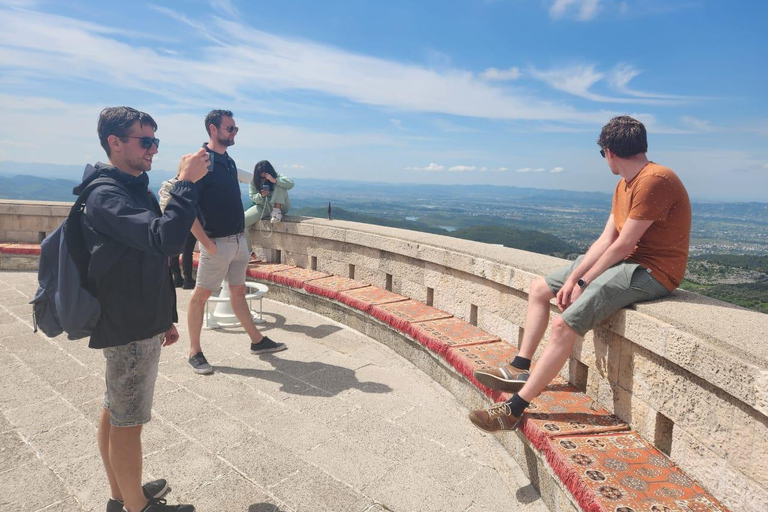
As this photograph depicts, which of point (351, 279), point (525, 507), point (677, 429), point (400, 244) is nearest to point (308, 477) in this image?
point (525, 507)

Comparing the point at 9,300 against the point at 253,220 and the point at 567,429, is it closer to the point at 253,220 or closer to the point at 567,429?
the point at 253,220

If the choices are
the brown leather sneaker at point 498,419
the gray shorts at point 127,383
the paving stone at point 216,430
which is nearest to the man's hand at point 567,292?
the brown leather sneaker at point 498,419

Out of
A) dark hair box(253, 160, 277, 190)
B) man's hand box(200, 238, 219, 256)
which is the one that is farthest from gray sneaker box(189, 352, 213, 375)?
dark hair box(253, 160, 277, 190)

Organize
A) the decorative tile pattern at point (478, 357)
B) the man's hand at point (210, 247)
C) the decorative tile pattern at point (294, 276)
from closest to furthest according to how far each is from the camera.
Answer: the decorative tile pattern at point (478, 357) < the man's hand at point (210, 247) < the decorative tile pattern at point (294, 276)

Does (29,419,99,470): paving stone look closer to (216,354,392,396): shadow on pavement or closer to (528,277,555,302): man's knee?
(216,354,392,396): shadow on pavement

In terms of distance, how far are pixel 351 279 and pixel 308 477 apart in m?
3.48

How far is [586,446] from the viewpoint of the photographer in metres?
2.28

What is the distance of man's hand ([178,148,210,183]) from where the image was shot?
6.60 ft

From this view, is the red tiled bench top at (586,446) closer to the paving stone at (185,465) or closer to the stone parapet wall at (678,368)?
the stone parapet wall at (678,368)

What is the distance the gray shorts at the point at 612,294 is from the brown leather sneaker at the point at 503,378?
54 centimetres

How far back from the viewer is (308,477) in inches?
98.4

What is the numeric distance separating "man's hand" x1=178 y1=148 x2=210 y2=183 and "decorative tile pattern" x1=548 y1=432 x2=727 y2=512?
2060 mm

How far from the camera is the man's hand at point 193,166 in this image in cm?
201

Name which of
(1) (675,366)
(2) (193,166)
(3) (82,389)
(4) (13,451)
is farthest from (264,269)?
(1) (675,366)
